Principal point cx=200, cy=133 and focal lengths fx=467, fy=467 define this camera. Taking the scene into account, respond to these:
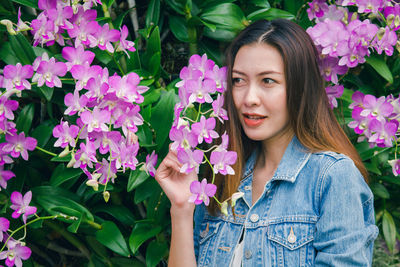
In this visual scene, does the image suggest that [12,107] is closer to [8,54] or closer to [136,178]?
[8,54]

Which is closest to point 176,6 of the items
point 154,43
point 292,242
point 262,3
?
point 154,43

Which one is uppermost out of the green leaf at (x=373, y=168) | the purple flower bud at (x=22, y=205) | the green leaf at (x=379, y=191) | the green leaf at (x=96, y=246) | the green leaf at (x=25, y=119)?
the green leaf at (x=25, y=119)

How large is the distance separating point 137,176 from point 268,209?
1.25 ft

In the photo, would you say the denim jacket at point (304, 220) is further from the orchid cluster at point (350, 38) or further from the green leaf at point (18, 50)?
the green leaf at point (18, 50)

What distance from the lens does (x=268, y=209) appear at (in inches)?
48.3

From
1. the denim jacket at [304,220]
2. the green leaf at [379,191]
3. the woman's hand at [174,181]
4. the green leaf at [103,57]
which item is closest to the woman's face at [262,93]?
the denim jacket at [304,220]

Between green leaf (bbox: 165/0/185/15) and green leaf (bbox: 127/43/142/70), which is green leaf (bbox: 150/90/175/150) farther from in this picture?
green leaf (bbox: 165/0/185/15)

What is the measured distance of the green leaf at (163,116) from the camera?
4.41ft

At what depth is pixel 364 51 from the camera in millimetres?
1375

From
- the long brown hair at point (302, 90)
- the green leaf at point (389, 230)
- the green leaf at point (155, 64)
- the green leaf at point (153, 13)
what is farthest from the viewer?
the green leaf at point (389, 230)

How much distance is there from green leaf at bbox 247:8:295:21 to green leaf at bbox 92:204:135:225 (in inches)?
29.9

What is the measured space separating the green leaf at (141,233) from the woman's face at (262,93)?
1.55ft

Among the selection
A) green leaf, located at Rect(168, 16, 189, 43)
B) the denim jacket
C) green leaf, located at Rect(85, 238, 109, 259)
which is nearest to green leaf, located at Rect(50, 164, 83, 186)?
green leaf, located at Rect(85, 238, 109, 259)

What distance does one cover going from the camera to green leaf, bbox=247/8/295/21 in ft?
4.96
